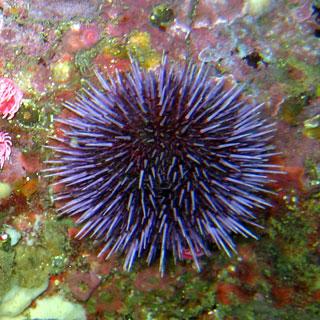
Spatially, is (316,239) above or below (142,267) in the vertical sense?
above

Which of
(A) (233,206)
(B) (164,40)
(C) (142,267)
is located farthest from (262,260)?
(B) (164,40)

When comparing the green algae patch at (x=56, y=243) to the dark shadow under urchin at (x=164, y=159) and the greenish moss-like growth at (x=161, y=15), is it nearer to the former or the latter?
the dark shadow under urchin at (x=164, y=159)

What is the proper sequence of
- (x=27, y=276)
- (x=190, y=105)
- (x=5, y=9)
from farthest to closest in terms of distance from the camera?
(x=27, y=276) → (x=5, y=9) → (x=190, y=105)

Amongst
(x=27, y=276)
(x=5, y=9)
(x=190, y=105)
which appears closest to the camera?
(x=190, y=105)

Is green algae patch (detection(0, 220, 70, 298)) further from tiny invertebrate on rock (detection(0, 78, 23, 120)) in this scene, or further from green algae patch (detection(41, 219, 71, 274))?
tiny invertebrate on rock (detection(0, 78, 23, 120))

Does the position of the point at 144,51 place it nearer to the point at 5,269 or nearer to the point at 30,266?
the point at 30,266

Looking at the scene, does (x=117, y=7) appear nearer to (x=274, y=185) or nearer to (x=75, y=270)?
(x=274, y=185)
